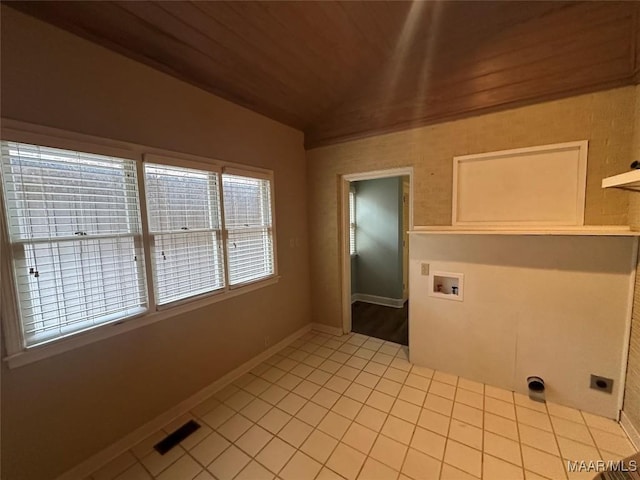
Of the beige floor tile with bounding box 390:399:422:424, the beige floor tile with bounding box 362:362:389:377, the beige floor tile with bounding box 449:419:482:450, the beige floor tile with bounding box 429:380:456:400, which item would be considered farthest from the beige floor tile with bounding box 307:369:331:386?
the beige floor tile with bounding box 449:419:482:450

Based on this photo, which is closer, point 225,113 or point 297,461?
point 297,461

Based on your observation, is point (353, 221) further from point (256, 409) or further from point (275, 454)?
point (275, 454)

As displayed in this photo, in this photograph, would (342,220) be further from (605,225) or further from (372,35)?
(605,225)

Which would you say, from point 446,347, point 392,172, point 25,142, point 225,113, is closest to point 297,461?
A: point 446,347

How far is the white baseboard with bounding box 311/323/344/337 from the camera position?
3569 mm

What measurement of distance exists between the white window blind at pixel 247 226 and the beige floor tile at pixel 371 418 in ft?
5.48

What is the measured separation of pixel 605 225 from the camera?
2023 mm

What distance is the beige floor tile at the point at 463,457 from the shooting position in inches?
64.5

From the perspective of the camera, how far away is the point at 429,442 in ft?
6.03

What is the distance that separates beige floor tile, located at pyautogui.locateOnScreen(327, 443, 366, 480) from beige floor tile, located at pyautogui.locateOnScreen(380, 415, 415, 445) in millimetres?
292

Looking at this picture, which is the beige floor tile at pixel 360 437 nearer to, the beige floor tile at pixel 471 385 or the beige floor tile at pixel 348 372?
the beige floor tile at pixel 348 372

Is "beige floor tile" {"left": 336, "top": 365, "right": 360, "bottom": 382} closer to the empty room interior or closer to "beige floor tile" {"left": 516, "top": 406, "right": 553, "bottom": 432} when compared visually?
the empty room interior

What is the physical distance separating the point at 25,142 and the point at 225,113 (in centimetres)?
147

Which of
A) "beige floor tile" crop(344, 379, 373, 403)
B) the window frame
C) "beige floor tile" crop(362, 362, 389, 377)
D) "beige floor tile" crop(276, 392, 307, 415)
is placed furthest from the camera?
"beige floor tile" crop(362, 362, 389, 377)
